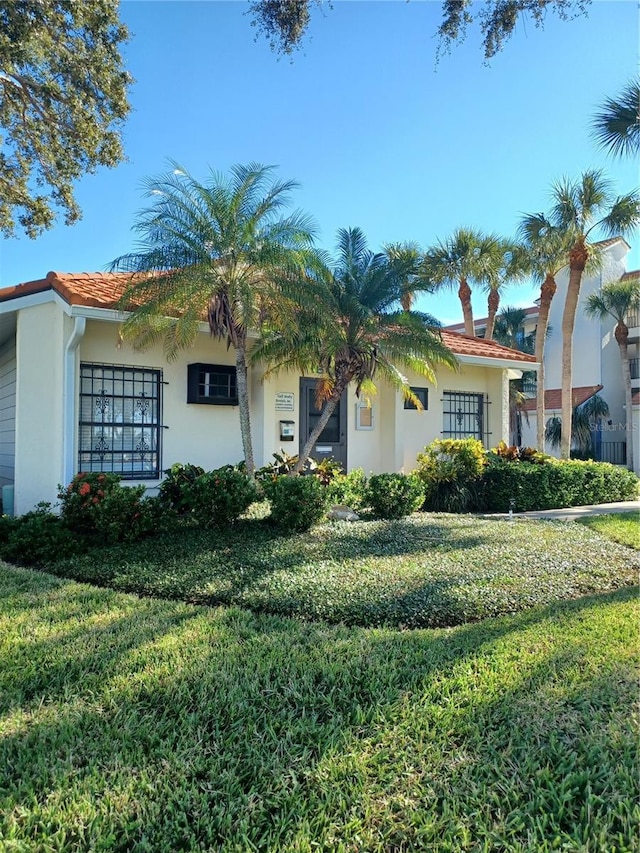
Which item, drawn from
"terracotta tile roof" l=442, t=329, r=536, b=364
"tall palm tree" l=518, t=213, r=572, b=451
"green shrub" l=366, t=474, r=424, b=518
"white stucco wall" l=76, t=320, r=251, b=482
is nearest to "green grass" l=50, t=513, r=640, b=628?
"green shrub" l=366, t=474, r=424, b=518

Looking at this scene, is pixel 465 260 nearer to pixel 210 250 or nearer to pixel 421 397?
pixel 421 397

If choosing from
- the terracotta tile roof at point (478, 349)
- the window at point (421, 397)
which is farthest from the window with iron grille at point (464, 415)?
the terracotta tile roof at point (478, 349)

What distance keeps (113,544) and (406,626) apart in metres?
4.60

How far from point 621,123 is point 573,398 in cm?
1883

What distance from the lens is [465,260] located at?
22.1 m

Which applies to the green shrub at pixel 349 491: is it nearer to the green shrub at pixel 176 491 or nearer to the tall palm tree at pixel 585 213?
the green shrub at pixel 176 491

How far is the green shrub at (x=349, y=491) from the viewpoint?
9.99 metres

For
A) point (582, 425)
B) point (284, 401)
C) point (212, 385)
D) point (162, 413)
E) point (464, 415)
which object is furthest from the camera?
point (582, 425)

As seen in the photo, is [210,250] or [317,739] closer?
[317,739]

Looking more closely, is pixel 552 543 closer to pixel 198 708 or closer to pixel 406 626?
pixel 406 626

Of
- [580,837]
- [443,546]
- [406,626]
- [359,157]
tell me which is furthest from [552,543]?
[359,157]

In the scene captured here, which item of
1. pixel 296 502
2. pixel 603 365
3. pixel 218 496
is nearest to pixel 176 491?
pixel 218 496

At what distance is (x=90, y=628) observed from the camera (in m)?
4.61

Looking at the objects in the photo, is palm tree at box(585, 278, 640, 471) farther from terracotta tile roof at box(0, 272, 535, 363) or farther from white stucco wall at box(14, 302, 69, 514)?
white stucco wall at box(14, 302, 69, 514)
